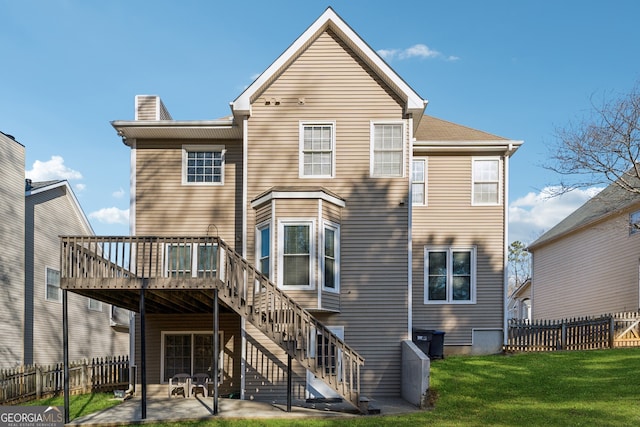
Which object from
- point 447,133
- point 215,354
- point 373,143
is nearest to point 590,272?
point 447,133

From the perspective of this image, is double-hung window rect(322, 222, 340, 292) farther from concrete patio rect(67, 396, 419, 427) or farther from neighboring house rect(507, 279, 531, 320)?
neighboring house rect(507, 279, 531, 320)

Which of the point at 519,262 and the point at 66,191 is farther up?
the point at 66,191

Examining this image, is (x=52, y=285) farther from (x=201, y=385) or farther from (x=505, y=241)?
(x=505, y=241)

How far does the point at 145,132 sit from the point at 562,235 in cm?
2093

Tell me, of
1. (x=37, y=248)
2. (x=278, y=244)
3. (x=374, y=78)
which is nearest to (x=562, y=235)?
(x=374, y=78)

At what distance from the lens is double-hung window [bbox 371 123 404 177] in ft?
51.2

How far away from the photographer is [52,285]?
22.3m

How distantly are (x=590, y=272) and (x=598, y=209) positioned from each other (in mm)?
2923

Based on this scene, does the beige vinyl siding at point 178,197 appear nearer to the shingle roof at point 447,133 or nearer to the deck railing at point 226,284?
the deck railing at point 226,284

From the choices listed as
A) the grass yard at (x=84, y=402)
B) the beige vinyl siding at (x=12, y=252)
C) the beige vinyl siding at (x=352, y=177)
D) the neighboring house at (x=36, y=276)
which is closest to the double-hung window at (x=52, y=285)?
the neighboring house at (x=36, y=276)

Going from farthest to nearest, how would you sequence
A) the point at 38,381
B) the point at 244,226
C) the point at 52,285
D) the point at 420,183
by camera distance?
the point at 52,285, the point at 420,183, the point at 38,381, the point at 244,226

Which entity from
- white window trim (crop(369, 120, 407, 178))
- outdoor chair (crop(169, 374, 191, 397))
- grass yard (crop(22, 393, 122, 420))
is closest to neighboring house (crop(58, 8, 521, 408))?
white window trim (crop(369, 120, 407, 178))

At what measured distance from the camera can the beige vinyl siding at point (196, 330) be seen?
53.0 feet

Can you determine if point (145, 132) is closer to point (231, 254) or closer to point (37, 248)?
point (231, 254)
